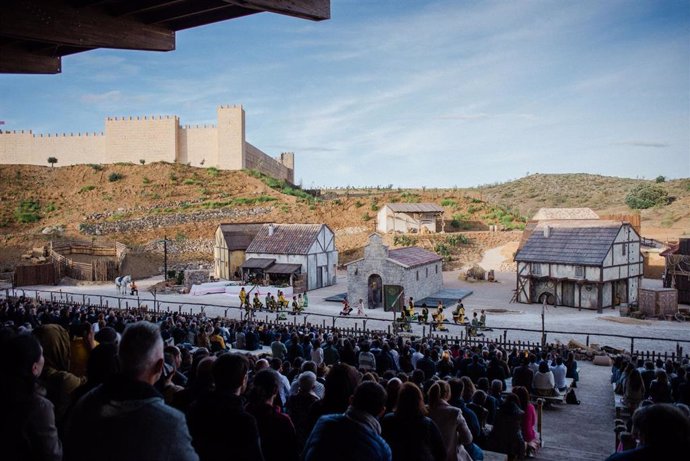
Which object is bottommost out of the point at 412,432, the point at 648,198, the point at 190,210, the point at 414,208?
the point at 412,432

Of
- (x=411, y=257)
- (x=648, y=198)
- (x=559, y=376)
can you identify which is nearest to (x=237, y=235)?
(x=411, y=257)

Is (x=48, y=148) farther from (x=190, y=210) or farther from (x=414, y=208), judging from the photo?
(x=414, y=208)

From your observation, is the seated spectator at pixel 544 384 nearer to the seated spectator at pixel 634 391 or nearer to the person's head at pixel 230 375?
the seated spectator at pixel 634 391

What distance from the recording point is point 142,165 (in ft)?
274

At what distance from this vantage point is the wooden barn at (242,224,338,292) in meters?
38.0

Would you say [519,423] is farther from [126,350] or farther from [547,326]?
[547,326]

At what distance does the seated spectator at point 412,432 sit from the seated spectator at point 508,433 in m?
4.34

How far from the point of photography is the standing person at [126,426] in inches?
112

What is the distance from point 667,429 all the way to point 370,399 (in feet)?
6.16

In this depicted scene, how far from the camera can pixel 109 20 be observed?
24.3 feet

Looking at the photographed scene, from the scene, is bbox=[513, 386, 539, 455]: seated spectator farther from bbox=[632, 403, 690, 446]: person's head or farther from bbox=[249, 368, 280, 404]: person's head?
bbox=[632, 403, 690, 446]: person's head

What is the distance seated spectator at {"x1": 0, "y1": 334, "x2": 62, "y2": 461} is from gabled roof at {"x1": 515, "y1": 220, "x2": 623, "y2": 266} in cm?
3036

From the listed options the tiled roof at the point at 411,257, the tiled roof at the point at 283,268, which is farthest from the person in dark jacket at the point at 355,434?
the tiled roof at the point at 283,268

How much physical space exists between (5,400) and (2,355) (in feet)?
1.17
